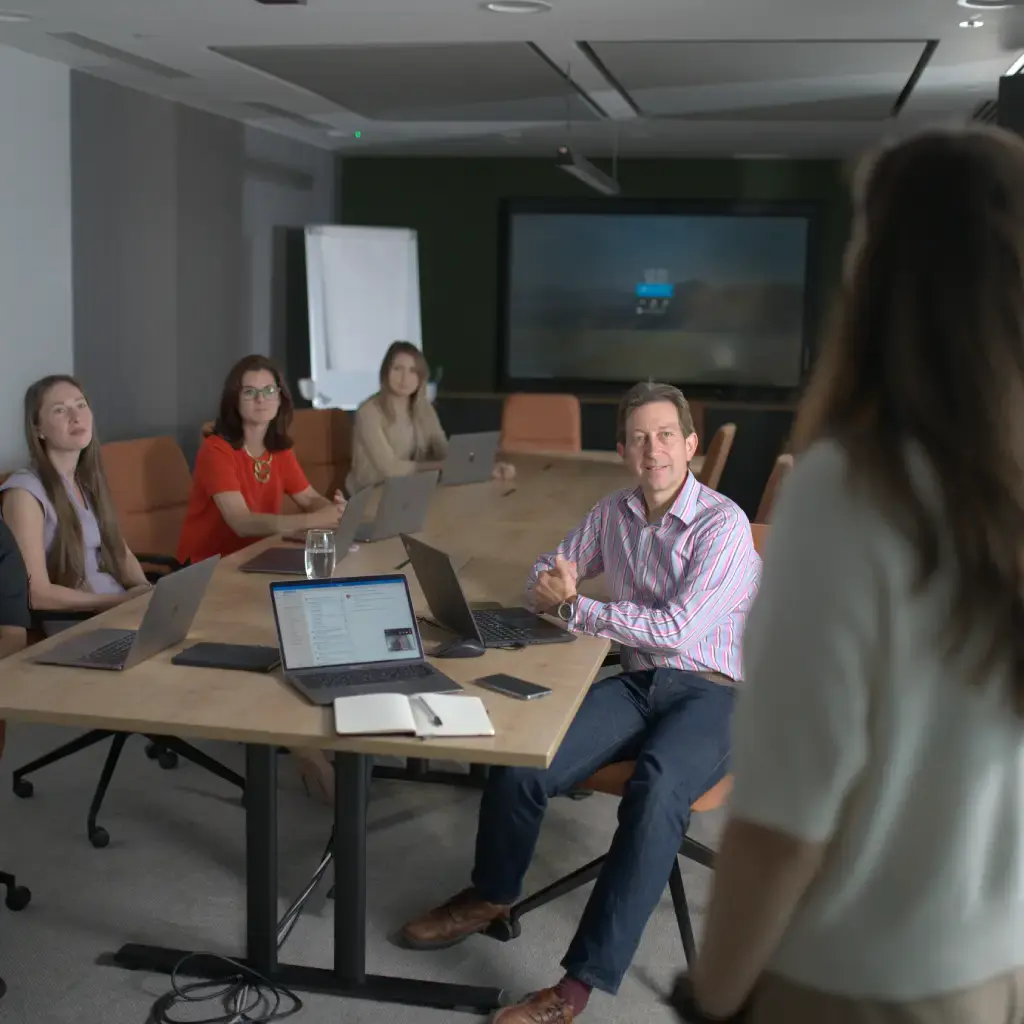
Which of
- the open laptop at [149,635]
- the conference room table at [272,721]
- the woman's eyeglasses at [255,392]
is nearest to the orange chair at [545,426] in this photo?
the woman's eyeglasses at [255,392]

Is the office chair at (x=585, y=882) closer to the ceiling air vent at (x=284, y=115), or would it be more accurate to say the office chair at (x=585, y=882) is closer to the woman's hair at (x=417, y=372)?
the woman's hair at (x=417, y=372)

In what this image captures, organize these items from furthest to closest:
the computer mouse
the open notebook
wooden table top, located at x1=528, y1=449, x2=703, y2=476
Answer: wooden table top, located at x1=528, y1=449, x2=703, y2=476 → the computer mouse → the open notebook

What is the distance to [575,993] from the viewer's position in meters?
2.51

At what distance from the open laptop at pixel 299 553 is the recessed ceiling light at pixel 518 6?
1.90 m

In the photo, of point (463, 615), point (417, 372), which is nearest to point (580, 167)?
point (417, 372)

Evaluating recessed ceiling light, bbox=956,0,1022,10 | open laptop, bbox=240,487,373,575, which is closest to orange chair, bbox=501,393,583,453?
recessed ceiling light, bbox=956,0,1022,10

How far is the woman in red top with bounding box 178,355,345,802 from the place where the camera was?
13.5ft

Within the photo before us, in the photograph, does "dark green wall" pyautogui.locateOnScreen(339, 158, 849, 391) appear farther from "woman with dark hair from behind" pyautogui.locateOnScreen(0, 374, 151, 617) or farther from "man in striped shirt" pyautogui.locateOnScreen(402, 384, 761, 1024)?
"man in striped shirt" pyautogui.locateOnScreen(402, 384, 761, 1024)

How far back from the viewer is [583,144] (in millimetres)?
8773

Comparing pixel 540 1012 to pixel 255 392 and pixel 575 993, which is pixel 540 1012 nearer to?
pixel 575 993

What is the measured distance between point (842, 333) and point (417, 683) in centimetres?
155

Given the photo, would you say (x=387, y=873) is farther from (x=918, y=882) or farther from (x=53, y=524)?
(x=918, y=882)

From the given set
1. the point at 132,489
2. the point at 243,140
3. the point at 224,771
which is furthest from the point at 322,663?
the point at 243,140

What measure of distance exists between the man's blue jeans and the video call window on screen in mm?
6859
